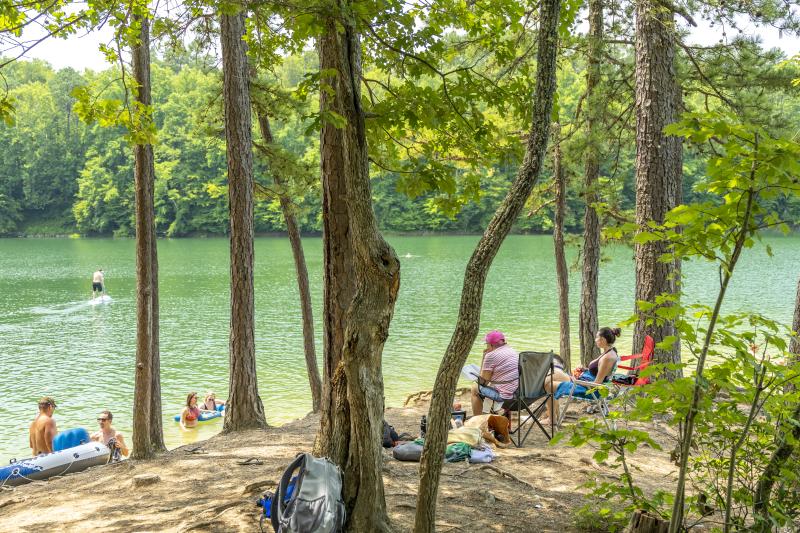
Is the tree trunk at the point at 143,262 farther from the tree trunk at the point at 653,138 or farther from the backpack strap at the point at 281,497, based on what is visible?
the tree trunk at the point at 653,138

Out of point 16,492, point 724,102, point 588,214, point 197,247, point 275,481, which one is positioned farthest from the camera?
point 197,247

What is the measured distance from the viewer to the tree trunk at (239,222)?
7.04 meters

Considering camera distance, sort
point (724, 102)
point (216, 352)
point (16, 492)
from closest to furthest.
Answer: point (16, 492)
point (724, 102)
point (216, 352)

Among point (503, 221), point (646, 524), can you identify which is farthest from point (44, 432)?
point (646, 524)

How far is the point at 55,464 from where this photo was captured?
6.67 meters

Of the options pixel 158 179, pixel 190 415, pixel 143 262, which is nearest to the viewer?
pixel 143 262

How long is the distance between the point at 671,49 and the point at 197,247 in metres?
45.3

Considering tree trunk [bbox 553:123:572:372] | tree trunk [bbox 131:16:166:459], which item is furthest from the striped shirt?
tree trunk [bbox 553:123:572:372]

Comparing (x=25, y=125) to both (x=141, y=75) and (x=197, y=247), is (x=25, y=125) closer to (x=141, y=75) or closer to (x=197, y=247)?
(x=197, y=247)

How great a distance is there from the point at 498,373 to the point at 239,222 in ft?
9.81

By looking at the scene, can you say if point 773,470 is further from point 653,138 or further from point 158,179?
point 158,179

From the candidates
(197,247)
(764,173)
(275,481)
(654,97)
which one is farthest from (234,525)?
(197,247)

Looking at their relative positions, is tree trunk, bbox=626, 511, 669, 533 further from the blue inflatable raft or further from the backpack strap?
the blue inflatable raft

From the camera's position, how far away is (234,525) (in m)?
3.48
